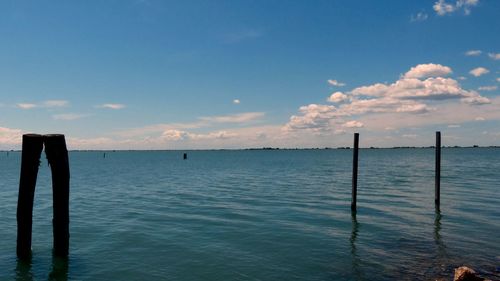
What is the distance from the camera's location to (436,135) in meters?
24.9

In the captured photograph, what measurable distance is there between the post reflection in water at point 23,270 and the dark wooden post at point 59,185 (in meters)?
0.93

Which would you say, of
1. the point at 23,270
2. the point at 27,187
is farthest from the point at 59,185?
the point at 23,270

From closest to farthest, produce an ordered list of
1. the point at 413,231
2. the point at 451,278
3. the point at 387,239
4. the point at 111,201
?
the point at 451,278 → the point at 387,239 → the point at 413,231 → the point at 111,201

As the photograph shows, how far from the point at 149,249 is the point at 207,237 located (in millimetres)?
2748

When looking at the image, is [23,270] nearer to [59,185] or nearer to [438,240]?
[59,185]

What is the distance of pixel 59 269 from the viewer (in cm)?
1234

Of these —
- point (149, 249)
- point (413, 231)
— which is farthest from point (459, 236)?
point (149, 249)

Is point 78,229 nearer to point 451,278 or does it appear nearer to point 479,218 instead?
point 451,278

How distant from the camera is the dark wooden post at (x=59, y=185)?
12.2m

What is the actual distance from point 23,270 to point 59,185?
9.63 feet

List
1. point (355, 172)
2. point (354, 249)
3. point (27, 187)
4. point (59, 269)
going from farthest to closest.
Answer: point (355, 172) → point (354, 249) → point (27, 187) → point (59, 269)

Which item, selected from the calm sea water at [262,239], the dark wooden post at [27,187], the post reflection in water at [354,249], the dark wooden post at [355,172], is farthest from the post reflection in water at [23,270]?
the dark wooden post at [355,172]

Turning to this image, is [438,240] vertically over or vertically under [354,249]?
over

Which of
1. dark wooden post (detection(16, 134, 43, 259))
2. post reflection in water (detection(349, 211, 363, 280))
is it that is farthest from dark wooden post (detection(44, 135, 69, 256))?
post reflection in water (detection(349, 211, 363, 280))
